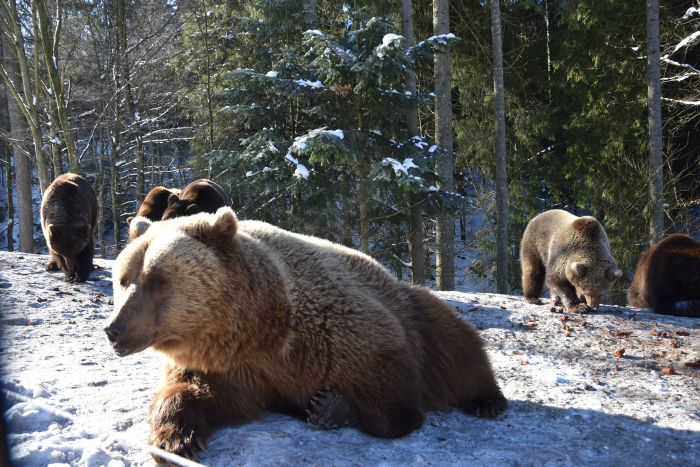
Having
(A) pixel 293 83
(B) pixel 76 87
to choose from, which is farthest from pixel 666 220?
(B) pixel 76 87

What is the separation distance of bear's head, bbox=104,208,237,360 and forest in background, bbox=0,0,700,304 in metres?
7.13

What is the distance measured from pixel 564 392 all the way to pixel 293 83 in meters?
8.49

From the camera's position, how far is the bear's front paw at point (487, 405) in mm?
3420

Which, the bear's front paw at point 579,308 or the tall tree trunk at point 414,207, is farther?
the tall tree trunk at point 414,207

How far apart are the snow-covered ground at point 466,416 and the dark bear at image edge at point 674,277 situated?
1.38 m

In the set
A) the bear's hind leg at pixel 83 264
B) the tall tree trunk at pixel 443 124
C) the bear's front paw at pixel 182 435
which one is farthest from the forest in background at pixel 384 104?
the bear's front paw at pixel 182 435

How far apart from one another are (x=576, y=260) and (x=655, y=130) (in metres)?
7.22

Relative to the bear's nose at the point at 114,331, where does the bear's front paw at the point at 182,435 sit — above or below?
below

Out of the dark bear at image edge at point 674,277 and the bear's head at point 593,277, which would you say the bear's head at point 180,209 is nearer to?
the bear's head at point 593,277

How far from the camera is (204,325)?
2619 mm

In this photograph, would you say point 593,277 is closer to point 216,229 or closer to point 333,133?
point 333,133

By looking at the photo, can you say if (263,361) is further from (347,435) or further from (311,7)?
(311,7)

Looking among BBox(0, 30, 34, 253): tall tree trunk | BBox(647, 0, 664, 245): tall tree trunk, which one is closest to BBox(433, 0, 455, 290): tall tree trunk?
BBox(647, 0, 664, 245): tall tree trunk

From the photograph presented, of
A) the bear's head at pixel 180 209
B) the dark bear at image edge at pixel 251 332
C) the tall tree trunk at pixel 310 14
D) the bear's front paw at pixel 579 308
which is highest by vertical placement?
the tall tree trunk at pixel 310 14
